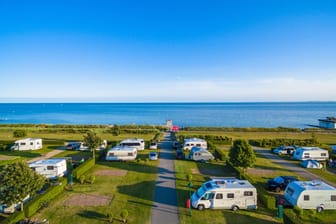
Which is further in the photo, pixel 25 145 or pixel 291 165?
pixel 25 145

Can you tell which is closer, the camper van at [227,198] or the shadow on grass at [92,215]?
the shadow on grass at [92,215]

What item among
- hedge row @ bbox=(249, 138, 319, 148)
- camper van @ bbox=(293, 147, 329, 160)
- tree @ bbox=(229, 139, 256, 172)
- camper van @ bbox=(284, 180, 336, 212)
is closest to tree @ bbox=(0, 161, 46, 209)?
tree @ bbox=(229, 139, 256, 172)

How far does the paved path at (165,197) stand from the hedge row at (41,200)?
7.89 m

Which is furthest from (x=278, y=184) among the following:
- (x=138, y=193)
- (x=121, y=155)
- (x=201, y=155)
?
(x=121, y=155)

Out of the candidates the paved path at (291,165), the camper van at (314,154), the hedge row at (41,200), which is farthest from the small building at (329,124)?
the hedge row at (41,200)

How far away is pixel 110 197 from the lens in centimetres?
1844

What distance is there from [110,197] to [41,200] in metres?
4.85

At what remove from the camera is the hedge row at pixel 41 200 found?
14859 millimetres

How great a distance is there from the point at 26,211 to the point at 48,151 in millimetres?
23422

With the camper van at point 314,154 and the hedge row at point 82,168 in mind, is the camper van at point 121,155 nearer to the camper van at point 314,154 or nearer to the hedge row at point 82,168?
the hedge row at point 82,168

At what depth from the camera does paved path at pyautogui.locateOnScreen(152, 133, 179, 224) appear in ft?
49.1

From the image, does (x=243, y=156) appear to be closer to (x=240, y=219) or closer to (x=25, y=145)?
(x=240, y=219)

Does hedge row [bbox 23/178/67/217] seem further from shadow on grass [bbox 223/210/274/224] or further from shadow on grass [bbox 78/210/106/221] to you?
shadow on grass [bbox 223/210/274/224]

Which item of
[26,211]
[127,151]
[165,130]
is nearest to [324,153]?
[127,151]
